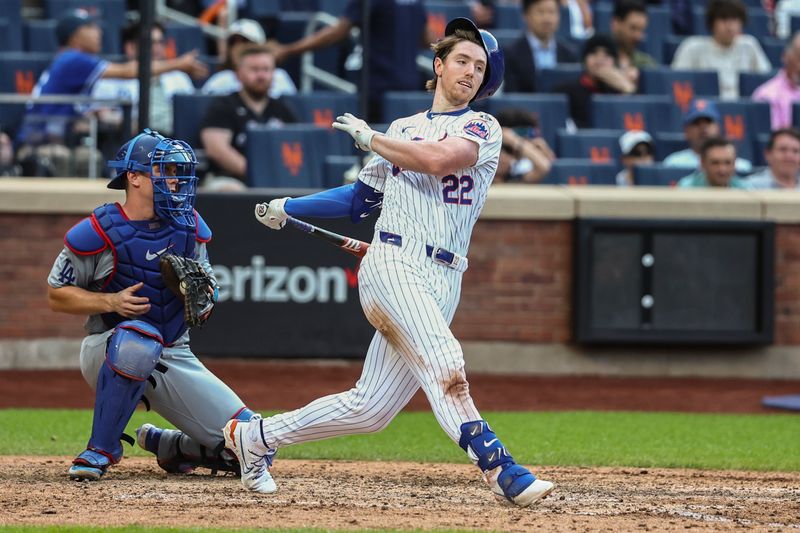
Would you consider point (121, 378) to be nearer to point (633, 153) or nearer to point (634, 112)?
point (633, 153)

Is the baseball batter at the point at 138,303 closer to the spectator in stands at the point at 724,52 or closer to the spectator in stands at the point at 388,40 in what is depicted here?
the spectator in stands at the point at 388,40

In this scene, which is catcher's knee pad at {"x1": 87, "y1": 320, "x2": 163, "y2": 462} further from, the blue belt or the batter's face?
the batter's face

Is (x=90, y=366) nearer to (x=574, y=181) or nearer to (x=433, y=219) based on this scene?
(x=433, y=219)

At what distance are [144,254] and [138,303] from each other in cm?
19

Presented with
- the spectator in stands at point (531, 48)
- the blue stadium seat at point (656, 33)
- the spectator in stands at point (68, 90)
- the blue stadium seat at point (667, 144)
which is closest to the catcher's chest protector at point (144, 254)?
the spectator in stands at point (68, 90)

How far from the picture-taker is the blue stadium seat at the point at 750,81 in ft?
41.4

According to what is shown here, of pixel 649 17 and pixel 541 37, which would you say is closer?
pixel 541 37

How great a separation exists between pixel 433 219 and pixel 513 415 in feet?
11.6

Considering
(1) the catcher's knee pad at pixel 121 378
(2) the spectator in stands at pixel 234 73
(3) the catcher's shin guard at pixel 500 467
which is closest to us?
(3) the catcher's shin guard at pixel 500 467

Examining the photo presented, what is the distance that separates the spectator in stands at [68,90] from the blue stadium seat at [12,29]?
132cm

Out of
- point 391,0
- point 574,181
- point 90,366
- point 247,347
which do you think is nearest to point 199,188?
point 247,347

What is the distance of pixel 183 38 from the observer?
12.1 meters

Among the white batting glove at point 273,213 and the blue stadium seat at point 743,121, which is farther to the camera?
the blue stadium seat at point 743,121

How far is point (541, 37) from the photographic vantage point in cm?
1188
